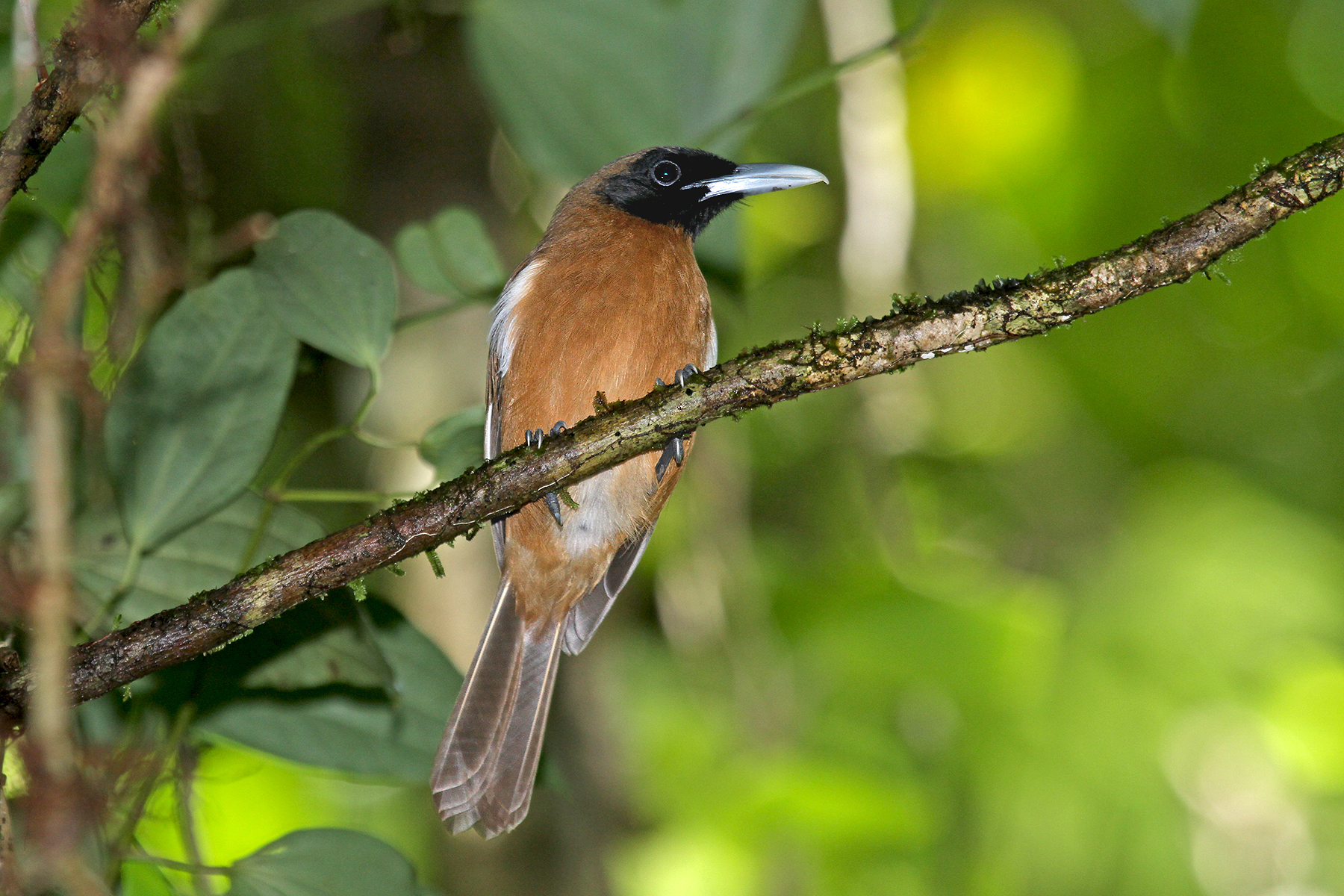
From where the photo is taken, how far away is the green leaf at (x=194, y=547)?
2.38 metres

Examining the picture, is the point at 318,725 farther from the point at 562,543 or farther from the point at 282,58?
the point at 282,58

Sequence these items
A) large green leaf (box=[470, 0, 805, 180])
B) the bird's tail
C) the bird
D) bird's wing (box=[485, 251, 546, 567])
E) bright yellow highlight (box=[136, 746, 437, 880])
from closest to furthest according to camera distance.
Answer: the bird's tail → the bird → large green leaf (box=[470, 0, 805, 180]) → bird's wing (box=[485, 251, 546, 567]) → bright yellow highlight (box=[136, 746, 437, 880])

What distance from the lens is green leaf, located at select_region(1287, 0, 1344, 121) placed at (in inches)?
258

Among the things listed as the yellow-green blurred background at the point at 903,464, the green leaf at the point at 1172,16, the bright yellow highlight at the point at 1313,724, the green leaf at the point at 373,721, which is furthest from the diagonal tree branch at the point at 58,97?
the bright yellow highlight at the point at 1313,724

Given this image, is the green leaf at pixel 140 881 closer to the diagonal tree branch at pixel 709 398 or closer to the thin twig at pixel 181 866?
the thin twig at pixel 181 866

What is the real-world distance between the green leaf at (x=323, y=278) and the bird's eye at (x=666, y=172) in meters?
1.87

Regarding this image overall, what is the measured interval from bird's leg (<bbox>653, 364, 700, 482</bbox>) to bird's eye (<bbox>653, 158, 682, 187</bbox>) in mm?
999

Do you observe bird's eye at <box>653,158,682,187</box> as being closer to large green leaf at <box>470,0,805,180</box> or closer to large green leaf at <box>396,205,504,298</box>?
large green leaf at <box>470,0,805,180</box>

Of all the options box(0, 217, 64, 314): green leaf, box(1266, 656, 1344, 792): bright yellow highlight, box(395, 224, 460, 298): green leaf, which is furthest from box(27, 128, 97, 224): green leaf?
box(1266, 656, 1344, 792): bright yellow highlight

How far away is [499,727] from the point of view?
10.5 ft

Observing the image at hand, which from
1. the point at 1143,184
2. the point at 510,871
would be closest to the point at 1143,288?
the point at 510,871

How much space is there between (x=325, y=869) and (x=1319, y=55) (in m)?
7.28

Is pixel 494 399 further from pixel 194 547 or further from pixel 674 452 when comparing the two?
pixel 194 547

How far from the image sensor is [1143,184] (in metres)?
7.05
